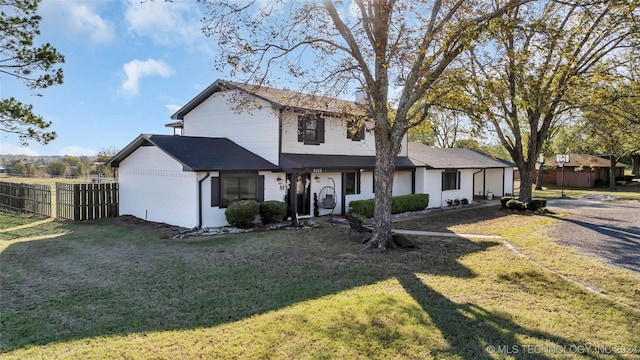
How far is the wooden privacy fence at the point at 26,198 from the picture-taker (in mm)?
17172

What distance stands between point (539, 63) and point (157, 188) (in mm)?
16314

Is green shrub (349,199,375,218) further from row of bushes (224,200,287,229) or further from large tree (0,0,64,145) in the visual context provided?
large tree (0,0,64,145)

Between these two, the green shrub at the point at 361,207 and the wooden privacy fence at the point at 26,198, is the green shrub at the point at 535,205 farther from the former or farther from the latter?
the wooden privacy fence at the point at 26,198

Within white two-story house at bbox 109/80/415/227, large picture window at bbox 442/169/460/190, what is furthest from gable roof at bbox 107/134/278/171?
large picture window at bbox 442/169/460/190

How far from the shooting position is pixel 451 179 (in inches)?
893

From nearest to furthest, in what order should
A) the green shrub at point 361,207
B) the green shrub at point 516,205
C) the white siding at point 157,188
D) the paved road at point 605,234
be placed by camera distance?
the paved road at point 605,234
the white siding at point 157,188
the green shrub at point 361,207
the green shrub at point 516,205

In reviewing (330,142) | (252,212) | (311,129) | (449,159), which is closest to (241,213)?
(252,212)

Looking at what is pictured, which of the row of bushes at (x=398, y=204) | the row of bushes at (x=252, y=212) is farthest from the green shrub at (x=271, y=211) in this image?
the row of bushes at (x=398, y=204)

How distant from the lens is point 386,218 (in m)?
10.7

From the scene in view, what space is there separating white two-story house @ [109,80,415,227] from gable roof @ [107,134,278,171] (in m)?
0.04

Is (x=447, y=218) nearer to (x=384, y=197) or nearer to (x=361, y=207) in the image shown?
(x=361, y=207)

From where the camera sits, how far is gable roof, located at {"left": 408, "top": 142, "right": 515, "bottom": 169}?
21602 mm

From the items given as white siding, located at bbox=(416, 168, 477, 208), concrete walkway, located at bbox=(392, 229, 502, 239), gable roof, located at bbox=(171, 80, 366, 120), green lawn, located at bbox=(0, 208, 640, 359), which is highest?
gable roof, located at bbox=(171, 80, 366, 120)

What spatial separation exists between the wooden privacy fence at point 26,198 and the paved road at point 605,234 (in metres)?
20.4
